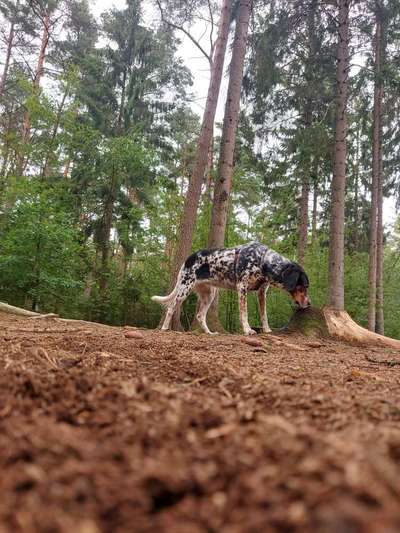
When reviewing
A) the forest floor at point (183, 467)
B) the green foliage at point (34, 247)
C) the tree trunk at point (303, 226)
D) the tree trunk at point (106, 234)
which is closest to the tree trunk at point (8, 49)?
the tree trunk at point (106, 234)

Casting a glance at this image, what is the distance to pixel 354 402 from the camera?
4.72ft

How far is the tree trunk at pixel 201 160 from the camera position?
8953 mm

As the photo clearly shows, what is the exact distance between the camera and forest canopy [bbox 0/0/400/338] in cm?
1141

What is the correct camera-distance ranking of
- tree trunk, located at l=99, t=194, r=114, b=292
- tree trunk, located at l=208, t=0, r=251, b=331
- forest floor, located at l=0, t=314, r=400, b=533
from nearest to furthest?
forest floor, located at l=0, t=314, r=400, b=533, tree trunk, located at l=208, t=0, r=251, b=331, tree trunk, located at l=99, t=194, r=114, b=292

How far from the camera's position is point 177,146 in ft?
77.8

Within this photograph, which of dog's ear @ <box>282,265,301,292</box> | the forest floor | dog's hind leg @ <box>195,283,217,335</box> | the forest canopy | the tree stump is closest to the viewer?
the forest floor

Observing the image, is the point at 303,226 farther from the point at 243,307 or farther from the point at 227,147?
the point at 243,307

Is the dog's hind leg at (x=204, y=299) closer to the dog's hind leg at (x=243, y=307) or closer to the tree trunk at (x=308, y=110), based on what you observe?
the dog's hind leg at (x=243, y=307)

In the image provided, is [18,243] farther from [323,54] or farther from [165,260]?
[323,54]

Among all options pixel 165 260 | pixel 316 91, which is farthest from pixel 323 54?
pixel 165 260

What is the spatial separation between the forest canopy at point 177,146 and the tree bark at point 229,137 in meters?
0.05

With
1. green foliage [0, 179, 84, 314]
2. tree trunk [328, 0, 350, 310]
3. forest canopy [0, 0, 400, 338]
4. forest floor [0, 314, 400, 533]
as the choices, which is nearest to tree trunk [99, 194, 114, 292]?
forest canopy [0, 0, 400, 338]

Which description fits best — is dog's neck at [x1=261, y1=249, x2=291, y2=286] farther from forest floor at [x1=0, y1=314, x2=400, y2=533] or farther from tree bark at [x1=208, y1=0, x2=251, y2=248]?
forest floor at [x1=0, y1=314, x2=400, y2=533]

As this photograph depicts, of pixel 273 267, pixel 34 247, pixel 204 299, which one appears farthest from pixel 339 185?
pixel 34 247
